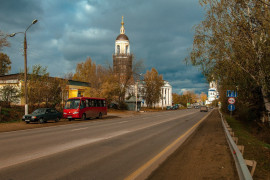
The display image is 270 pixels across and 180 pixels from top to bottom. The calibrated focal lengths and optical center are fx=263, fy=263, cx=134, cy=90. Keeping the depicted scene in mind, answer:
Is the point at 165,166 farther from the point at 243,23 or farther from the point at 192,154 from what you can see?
the point at 243,23

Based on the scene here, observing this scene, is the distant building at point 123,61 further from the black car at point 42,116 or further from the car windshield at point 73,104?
the black car at point 42,116

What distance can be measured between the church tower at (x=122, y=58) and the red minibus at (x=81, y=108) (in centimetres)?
2721

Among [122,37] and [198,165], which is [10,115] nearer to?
[198,165]

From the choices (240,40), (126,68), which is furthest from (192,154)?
(126,68)

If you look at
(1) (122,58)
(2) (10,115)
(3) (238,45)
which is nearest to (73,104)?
(2) (10,115)

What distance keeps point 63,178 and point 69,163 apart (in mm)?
1489

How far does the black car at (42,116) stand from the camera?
23.0m

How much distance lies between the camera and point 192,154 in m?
9.10

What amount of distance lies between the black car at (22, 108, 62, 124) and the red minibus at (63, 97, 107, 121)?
2.04 m

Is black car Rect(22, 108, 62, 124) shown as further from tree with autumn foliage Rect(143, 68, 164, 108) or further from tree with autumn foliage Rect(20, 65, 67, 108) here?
tree with autumn foliage Rect(143, 68, 164, 108)

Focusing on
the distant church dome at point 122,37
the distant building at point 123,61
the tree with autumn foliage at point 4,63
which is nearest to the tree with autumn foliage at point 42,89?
the distant building at point 123,61

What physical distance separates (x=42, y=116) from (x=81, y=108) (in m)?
5.48

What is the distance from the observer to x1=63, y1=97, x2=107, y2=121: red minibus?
28281 mm

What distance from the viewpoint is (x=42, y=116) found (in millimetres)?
24016
